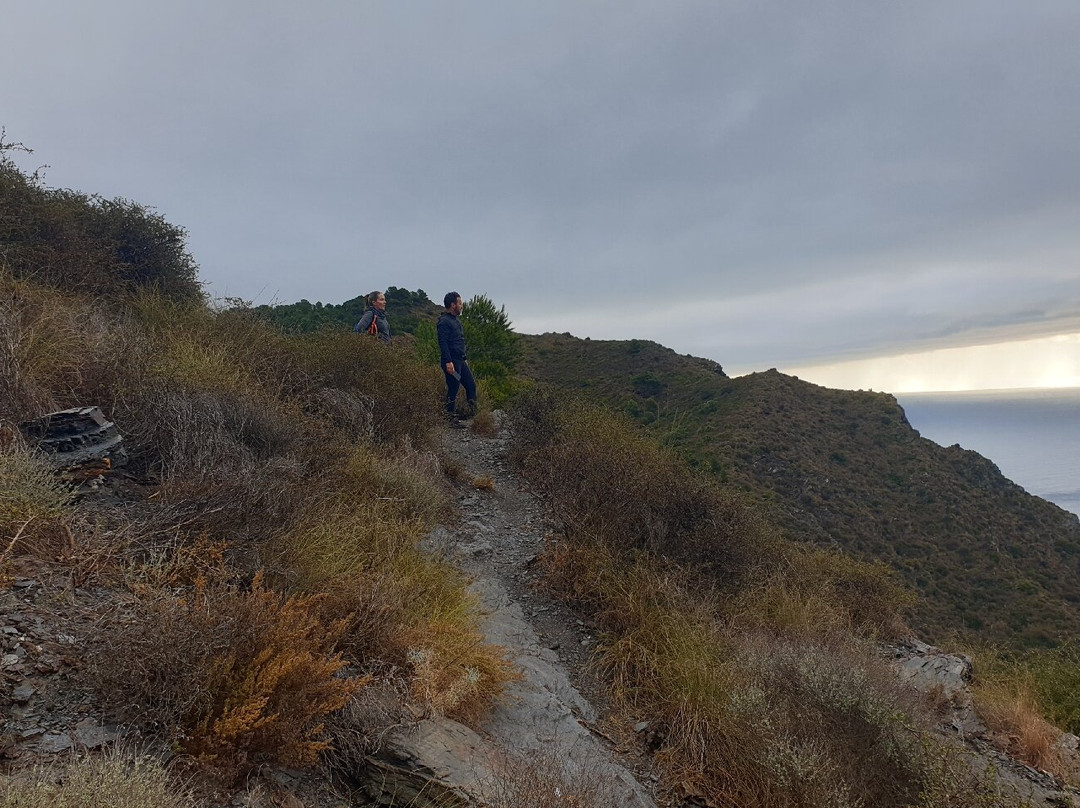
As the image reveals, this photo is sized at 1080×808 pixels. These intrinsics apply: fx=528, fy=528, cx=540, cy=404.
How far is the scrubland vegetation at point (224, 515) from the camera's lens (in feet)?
7.00

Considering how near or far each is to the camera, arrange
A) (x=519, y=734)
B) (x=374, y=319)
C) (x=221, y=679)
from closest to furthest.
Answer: (x=221, y=679) → (x=519, y=734) → (x=374, y=319)

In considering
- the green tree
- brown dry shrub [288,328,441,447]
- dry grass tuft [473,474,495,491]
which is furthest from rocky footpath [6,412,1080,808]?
the green tree

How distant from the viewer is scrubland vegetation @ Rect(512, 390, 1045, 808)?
9.57 feet

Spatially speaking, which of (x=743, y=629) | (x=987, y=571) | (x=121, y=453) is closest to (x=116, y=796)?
(x=121, y=453)

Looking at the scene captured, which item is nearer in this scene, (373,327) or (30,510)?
(30,510)

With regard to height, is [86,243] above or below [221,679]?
above

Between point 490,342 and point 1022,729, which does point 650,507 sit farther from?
point 490,342

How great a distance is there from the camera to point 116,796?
150 cm

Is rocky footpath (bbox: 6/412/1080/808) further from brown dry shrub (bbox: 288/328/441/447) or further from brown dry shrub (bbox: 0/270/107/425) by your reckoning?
brown dry shrub (bbox: 288/328/441/447)

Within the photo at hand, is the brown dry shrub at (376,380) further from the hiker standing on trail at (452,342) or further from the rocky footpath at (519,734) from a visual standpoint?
the rocky footpath at (519,734)

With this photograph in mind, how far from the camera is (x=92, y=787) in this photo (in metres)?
1.50

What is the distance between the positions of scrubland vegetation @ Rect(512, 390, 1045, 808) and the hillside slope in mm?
4376

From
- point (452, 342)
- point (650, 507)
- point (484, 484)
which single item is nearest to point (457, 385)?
point (452, 342)

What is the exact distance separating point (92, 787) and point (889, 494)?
1272 inches
